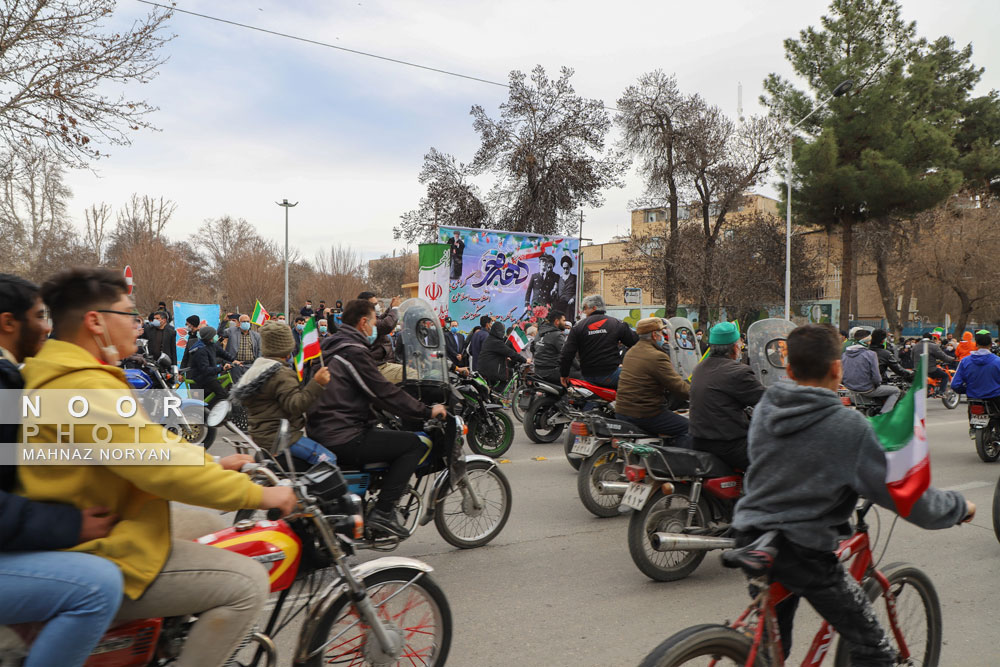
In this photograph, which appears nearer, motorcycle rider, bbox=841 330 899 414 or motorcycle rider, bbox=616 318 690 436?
motorcycle rider, bbox=616 318 690 436

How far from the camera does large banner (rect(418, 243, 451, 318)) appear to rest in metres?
20.2

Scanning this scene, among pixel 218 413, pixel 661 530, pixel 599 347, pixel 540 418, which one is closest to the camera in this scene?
pixel 218 413

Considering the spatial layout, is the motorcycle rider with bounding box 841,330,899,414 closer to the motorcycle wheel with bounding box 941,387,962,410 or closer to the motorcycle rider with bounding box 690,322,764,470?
the motorcycle rider with bounding box 690,322,764,470

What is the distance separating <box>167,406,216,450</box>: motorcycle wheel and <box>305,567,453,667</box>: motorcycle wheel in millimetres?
6911

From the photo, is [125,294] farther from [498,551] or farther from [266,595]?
[498,551]

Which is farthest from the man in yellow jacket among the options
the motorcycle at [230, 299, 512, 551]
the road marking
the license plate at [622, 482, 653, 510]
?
the road marking

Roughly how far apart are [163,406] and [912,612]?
8028 millimetres

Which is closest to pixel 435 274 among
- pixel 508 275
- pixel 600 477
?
pixel 508 275

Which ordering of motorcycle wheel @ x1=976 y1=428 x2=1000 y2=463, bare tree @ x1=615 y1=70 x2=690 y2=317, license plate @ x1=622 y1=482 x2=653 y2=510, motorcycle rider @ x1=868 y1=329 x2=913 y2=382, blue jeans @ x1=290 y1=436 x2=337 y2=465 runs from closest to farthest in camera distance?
blue jeans @ x1=290 y1=436 x2=337 y2=465, license plate @ x1=622 y1=482 x2=653 y2=510, motorcycle wheel @ x1=976 y1=428 x2=1000 y2=463, motorcycle rider @ x1=868 y1=329 x2=913 y2=382, bare tree @ x1=615 y1=70 x2=690 y2=317

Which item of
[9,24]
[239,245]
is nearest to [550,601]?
[9,24]

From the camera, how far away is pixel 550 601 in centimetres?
457

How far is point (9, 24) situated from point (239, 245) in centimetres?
4474

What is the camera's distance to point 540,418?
35.8 ft

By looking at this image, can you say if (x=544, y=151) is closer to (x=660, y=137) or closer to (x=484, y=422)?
(x=660, y=137)
